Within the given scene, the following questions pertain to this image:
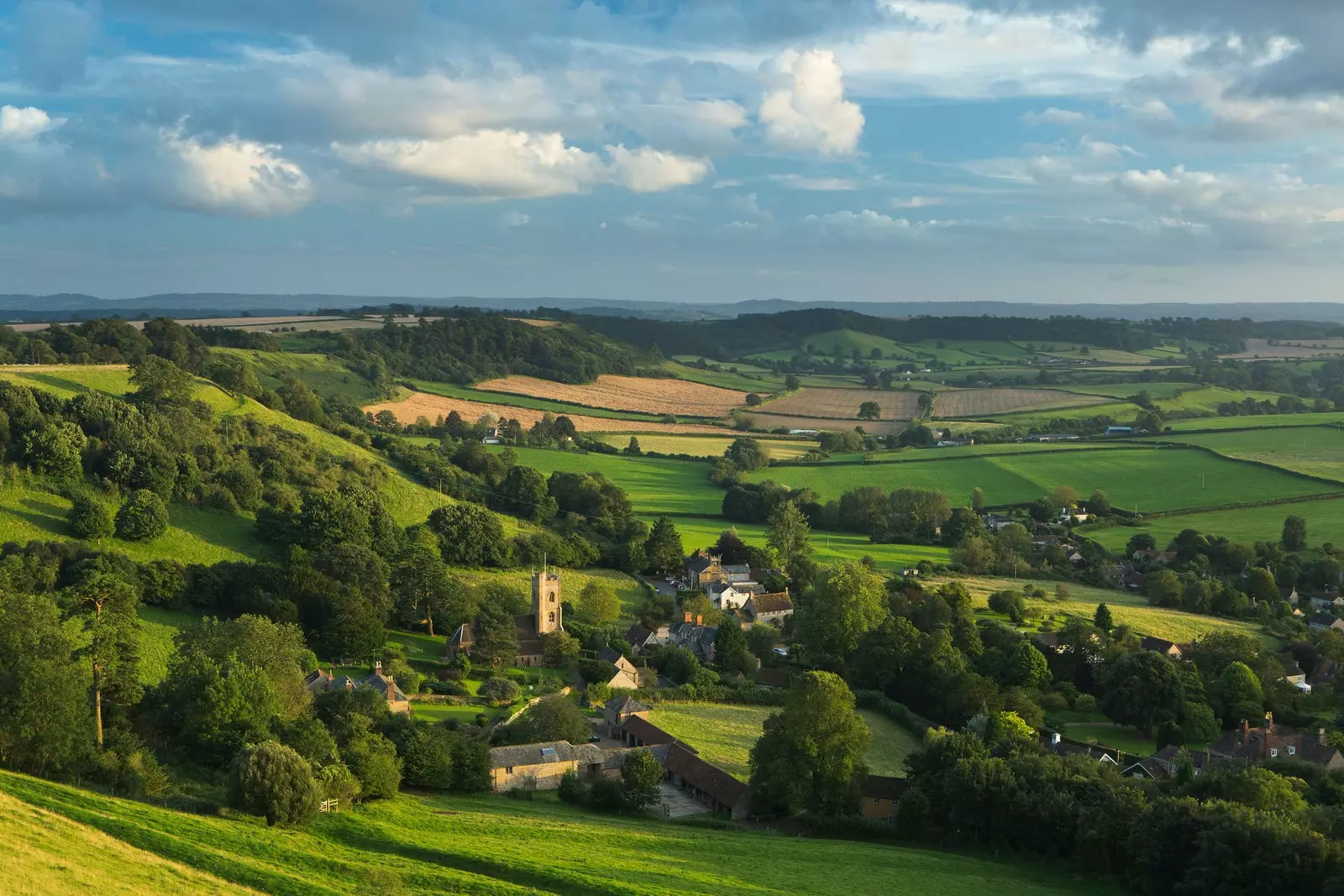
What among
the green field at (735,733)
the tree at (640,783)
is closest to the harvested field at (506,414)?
the green field at (735,733)

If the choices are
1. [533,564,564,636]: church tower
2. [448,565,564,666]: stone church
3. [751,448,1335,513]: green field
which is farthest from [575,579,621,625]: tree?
[751,448,1335,513]: green field

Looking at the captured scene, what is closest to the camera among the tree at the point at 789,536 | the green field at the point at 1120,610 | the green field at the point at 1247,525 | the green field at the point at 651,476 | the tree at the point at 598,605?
the tree at the point at 598,605

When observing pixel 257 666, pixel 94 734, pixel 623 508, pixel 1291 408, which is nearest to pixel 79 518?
pixel 257 666

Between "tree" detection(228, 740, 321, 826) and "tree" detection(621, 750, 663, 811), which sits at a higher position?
"tree" detection(228, 740, 321, 826)

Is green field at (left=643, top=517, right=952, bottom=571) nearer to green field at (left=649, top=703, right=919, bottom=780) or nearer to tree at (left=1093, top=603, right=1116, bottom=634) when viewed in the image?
tree at (left=1093, top=603, right=1116, bottom=634)

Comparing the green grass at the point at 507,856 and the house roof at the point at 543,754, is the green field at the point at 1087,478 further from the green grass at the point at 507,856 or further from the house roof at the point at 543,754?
the green grass at the point at 507,856

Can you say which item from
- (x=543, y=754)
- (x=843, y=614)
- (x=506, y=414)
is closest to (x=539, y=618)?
(x=843, y=614)
